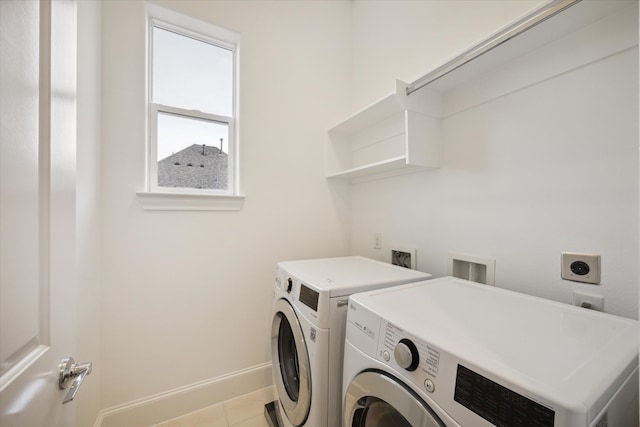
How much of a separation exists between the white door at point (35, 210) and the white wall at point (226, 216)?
833mm

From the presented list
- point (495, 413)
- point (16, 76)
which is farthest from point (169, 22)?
point (495, 413)

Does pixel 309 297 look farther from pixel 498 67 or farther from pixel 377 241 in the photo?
pixel 498 67

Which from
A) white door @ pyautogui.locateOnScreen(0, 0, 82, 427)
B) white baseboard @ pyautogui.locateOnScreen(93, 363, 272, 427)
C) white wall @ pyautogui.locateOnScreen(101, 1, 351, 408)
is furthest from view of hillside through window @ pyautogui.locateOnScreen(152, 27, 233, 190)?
white baseboard @ pyautogui.locateOnScreen(93, 363, 272, 427)

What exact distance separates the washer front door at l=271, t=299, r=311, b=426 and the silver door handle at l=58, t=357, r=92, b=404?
691mm

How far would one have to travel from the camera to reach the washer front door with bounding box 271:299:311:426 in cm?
104

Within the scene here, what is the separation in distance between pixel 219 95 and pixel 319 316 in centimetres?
160

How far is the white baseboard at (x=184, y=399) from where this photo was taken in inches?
53.6

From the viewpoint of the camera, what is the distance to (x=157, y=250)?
1446 mm

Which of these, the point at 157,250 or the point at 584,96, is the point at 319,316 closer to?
the point at 157,250

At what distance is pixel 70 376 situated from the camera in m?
0.59

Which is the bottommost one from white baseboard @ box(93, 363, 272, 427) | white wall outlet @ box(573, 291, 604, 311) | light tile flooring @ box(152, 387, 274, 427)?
light tile flooring @ box(152, 387, 274, 427)

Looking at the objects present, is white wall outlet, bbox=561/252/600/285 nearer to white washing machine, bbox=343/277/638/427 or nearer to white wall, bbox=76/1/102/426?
white washing machine, bbox=343/277/638/427

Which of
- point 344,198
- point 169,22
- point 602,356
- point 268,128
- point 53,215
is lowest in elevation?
point 602,356

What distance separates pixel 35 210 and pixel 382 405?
3.07 feet
